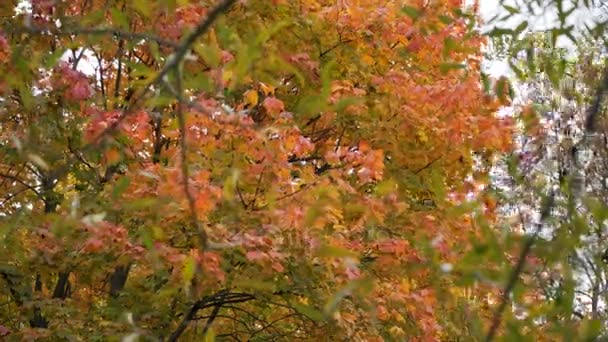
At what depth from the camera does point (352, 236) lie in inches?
215

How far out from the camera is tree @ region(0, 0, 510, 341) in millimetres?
4832

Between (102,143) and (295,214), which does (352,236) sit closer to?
(295,214)

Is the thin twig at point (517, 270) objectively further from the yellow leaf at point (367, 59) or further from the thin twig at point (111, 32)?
the yellow leaf at point (367, 59)

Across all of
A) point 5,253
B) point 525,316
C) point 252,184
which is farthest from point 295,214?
point 525,316

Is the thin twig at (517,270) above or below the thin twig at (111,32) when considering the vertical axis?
below

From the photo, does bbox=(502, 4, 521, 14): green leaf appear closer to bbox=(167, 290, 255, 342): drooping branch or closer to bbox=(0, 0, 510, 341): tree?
bbox=(0, 0, 510, 341): tree

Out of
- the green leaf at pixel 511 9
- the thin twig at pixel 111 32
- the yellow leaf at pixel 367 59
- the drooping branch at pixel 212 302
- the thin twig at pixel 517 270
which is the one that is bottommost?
the thin twig at pixel 517 270

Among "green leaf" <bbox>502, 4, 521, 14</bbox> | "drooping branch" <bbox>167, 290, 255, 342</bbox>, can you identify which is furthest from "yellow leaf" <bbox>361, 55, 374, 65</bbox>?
"green leaf" <bbox>502, 4, 521, 14</bbox>

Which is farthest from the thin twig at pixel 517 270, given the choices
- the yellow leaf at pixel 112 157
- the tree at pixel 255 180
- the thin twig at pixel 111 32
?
the tree at pixel 255 180

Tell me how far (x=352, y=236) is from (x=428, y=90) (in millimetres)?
1210

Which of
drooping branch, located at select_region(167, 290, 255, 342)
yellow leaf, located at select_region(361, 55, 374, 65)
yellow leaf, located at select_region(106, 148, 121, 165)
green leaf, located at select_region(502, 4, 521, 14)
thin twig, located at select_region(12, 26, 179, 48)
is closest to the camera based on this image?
thin twig, located at select_region(12, 26, 179, 48)

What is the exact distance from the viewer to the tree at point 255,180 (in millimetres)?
4832

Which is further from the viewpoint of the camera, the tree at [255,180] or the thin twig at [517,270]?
the tree at [255,180]

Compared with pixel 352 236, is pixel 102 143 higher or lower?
lower
